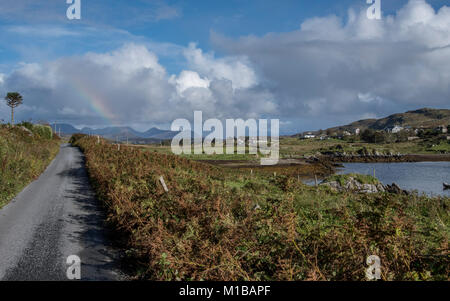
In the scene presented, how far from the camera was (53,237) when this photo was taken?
9195mm

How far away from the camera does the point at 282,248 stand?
5883 mm

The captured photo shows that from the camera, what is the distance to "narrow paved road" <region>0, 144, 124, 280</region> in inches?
273

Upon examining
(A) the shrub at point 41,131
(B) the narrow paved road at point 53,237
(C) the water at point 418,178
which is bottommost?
(C) the water at point 418,178

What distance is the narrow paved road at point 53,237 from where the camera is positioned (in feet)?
22.8

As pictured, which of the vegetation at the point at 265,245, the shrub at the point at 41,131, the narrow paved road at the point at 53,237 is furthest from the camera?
the shrub at the point at 41,131

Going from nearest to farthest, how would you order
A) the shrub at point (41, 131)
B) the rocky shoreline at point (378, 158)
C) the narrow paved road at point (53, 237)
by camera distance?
the narrow paved road at point (53, 237), the shrub at point (41, 131), the rocky shoreline at point (378, 158)

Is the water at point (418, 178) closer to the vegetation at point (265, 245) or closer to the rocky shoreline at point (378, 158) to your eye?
the rocky shoreline at point (378, 158)

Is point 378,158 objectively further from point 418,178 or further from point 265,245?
point 265,245

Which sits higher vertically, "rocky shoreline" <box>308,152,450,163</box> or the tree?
the tree

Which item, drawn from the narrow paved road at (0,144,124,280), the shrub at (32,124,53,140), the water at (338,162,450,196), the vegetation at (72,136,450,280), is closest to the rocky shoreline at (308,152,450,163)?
the water at (338,162,450,196)

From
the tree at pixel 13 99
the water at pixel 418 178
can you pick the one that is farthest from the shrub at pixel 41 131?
the water at pixel 418 178

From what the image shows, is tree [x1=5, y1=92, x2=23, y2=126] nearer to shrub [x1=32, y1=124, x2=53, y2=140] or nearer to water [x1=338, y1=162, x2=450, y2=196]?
shrub [x1=32, y1=124, x2=53, y2=140]

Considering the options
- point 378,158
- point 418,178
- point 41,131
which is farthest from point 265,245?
point 378,158
